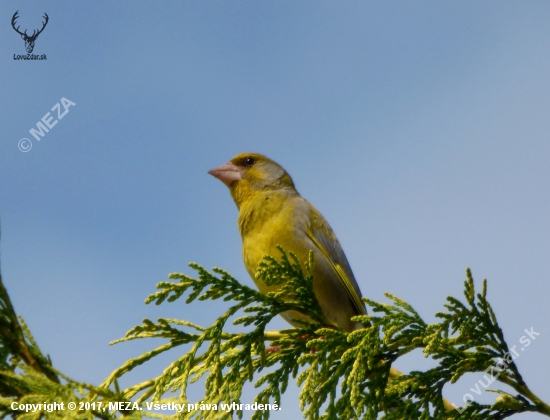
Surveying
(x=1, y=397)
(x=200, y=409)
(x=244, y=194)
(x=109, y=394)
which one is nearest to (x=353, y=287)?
(x=244, y=194)

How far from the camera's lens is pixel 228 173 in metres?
6.14

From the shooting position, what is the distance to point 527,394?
3143 millimetres

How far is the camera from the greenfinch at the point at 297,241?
15.7ft

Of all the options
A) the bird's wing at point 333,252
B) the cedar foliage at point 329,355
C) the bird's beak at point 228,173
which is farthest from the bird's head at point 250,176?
the cedar foliage at point 329,355

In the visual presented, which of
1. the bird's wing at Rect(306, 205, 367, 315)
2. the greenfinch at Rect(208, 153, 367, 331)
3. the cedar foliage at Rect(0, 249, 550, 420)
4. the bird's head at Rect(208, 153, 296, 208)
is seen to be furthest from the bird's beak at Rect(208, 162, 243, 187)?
the cedar foliage at Rect(0, 249, 550, 420)

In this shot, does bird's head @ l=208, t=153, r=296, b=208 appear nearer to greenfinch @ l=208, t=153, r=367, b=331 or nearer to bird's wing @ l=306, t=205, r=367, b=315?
greenfinch @ l=208, t=153, r=367, b=331

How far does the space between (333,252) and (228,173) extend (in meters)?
1.46

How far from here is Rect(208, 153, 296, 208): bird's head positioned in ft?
19.5

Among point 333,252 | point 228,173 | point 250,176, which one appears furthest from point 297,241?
point 228,173

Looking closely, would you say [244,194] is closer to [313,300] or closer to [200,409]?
[313,300]

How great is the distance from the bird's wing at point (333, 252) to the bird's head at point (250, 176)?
615mm

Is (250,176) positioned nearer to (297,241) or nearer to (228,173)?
(228,173)

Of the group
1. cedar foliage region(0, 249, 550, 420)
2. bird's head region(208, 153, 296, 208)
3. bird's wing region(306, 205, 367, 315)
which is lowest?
cedar foliage region(0, 249, 550, 420)

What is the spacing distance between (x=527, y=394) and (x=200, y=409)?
63.8 inches
